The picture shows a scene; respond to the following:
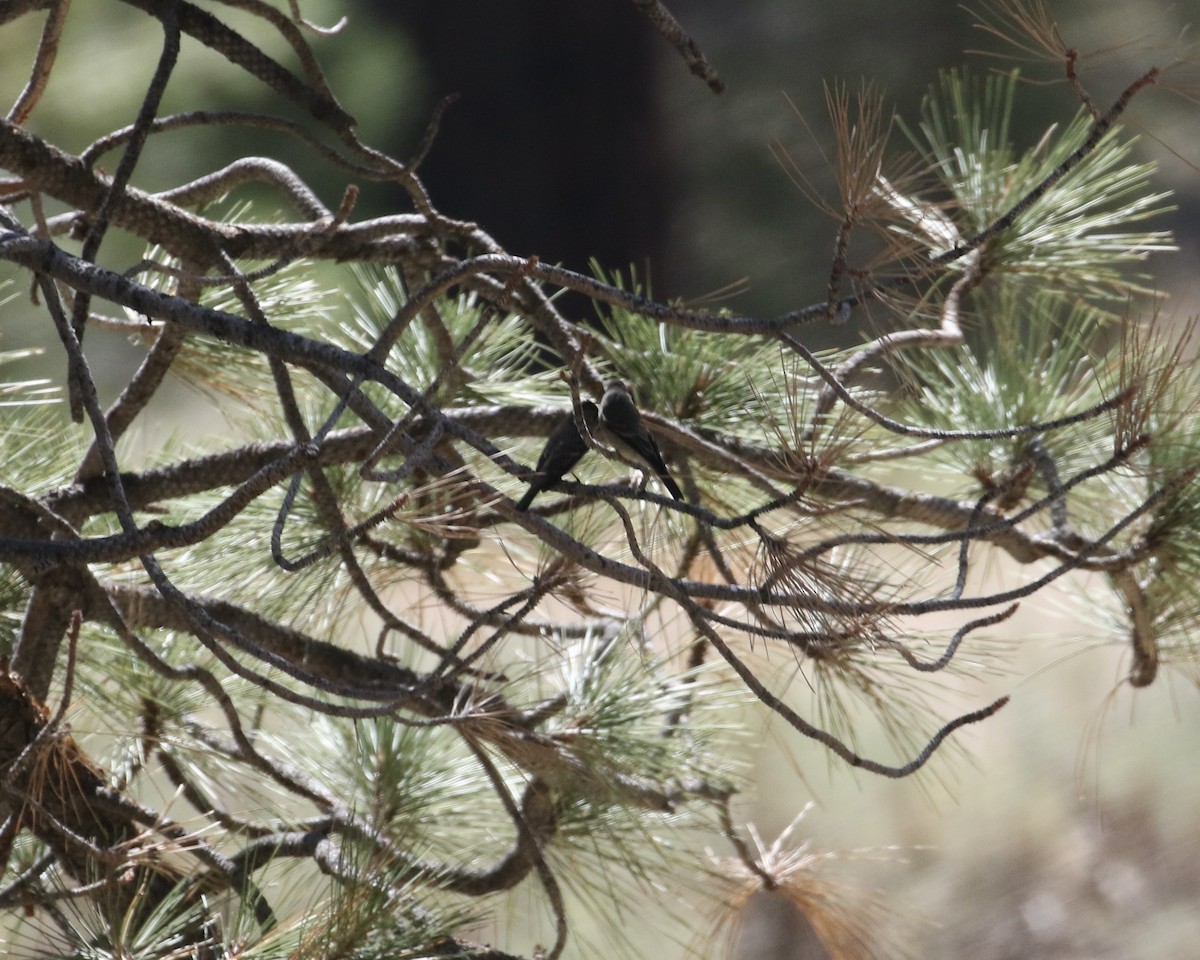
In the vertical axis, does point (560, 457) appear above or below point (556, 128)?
below

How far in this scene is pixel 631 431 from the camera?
1.54 ft

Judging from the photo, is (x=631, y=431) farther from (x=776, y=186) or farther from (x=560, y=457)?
(x=776, y=186)

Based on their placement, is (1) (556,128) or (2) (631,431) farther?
(1) (556,128)

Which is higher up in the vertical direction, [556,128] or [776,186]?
[556,128]

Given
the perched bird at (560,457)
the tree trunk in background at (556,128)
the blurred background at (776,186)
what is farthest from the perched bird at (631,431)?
the tree trunk in background at (556,128)

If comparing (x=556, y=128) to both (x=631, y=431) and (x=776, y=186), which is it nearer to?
(x=776, y=186)

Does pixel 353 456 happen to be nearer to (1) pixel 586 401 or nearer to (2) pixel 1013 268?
(1) pixel 586 401

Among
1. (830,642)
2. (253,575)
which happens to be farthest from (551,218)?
(830,642)

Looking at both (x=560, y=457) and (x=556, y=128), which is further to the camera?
(x=556, y=128)

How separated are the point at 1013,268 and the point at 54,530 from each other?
566 millimetres

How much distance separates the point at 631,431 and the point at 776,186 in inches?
70.8

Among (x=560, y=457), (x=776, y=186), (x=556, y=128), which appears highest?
(x=556, y=128)

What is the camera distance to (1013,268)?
700 mm

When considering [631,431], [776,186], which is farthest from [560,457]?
[776,186]
